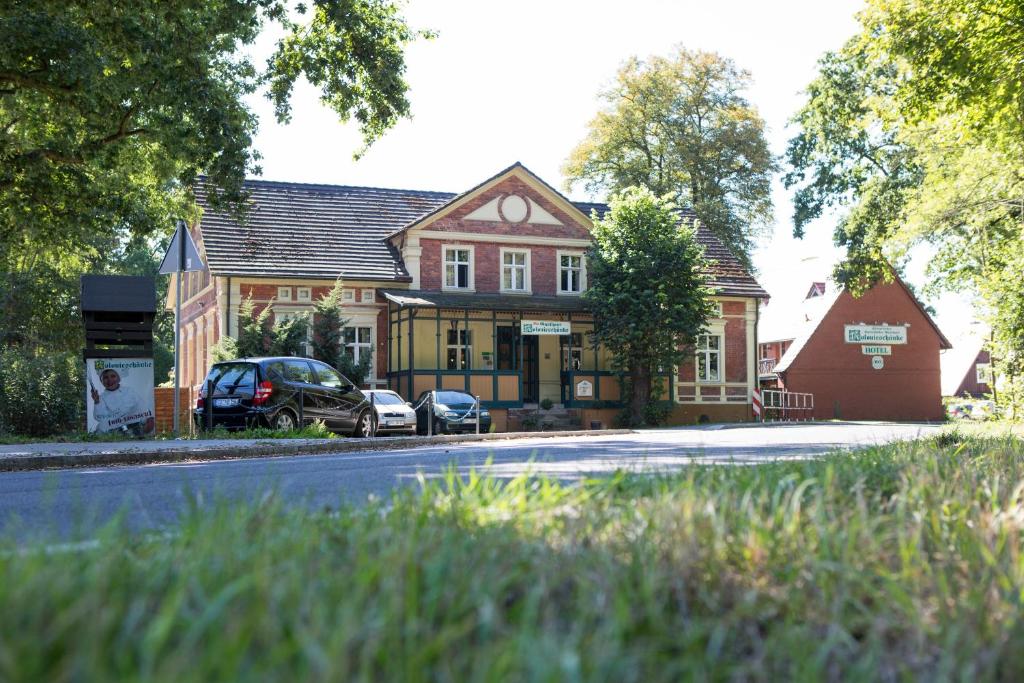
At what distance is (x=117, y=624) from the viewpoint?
2.76 meters

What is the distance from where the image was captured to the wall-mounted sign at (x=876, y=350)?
161ft

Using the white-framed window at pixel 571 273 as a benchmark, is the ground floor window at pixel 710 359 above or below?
below

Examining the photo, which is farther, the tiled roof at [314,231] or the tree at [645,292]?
the tree at [645,292]

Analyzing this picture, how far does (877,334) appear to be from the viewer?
162 ft

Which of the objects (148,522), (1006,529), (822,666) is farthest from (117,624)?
(1006,529)

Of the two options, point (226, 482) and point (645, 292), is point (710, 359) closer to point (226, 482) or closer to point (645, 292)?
point (645, 292)

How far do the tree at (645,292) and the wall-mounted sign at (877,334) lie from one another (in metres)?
15.9

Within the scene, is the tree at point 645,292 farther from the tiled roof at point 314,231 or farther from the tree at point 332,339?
the tree at point 332,339

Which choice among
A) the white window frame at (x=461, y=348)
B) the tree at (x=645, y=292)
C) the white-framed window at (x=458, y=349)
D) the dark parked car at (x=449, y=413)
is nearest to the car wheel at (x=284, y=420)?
the dark parked car at (x=449, y=413)

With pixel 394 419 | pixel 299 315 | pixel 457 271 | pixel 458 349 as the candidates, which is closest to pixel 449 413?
pixel 394 419

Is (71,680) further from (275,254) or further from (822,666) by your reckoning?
(275,254)

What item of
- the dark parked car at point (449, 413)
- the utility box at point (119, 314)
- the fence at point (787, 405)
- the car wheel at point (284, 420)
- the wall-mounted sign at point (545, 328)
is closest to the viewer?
the utility box at point (119, 314)

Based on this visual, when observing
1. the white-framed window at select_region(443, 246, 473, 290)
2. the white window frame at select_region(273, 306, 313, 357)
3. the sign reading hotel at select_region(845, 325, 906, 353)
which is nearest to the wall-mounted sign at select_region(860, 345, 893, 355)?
the sign reading hotel at select_region(845, 325, 906, 353)

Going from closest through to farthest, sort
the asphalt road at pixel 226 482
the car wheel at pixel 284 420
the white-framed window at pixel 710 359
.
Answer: the asphalt road at pixel 226 482, the car wheel at pixel 284 420, the white-framed window at pixel 710 359
